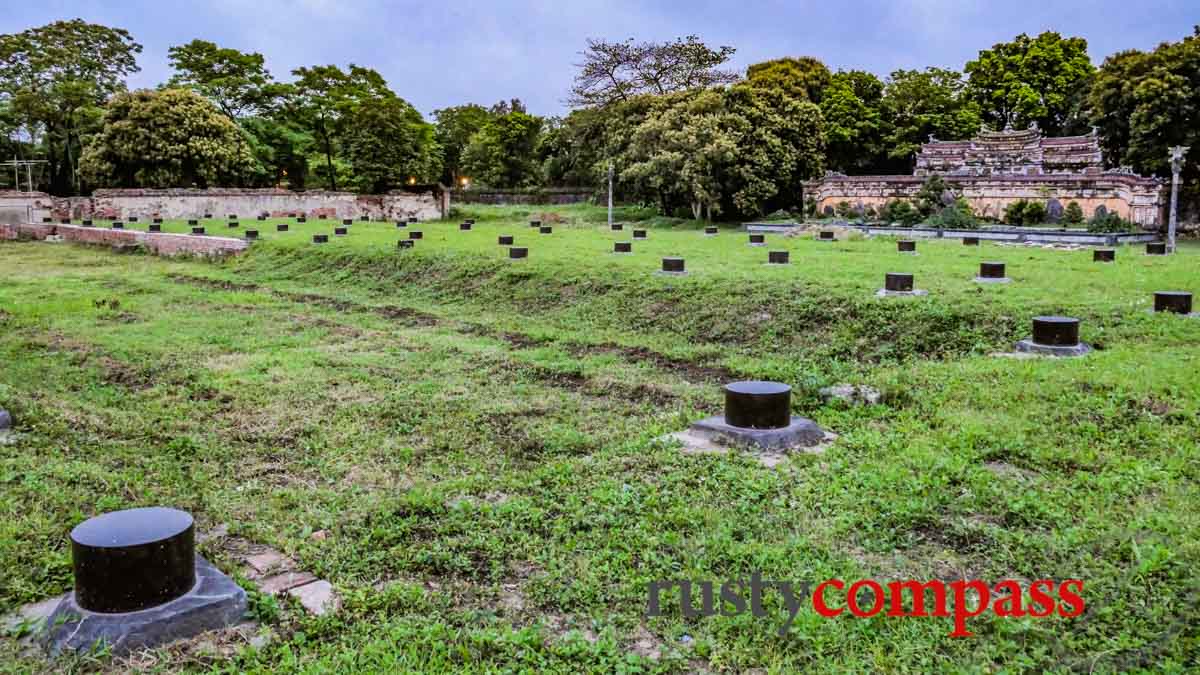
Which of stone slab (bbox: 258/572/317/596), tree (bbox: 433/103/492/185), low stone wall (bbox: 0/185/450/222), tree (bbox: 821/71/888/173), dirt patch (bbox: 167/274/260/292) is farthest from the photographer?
tree (bbox: 433/103/492/185)

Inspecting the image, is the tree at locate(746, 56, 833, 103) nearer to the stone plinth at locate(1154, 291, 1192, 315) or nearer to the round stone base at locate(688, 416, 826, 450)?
the stone plinth at locate(1154, 291, 1192, 315)

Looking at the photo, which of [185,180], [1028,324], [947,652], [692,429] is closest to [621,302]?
[1028,324]

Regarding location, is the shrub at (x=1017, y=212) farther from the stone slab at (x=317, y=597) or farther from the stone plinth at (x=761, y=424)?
the stone slab at (x=317, y=597)

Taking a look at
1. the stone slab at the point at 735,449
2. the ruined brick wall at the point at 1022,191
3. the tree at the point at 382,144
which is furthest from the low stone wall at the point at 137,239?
the ruined brick wall at the point at 1022,191

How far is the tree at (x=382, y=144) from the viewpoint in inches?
1606

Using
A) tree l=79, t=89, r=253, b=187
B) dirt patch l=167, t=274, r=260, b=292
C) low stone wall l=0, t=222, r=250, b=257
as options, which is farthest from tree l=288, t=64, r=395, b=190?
dirt patch l=167, t=274, r=260, b=292

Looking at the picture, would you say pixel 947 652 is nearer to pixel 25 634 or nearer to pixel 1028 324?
pixel 25 634

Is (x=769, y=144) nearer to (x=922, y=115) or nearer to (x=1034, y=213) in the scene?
(x=1034, y=213)

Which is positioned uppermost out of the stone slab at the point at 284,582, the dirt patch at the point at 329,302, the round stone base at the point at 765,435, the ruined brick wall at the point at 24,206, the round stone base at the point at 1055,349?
the ruined brick wall at the point at 24,206

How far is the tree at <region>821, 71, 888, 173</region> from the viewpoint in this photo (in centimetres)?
3838

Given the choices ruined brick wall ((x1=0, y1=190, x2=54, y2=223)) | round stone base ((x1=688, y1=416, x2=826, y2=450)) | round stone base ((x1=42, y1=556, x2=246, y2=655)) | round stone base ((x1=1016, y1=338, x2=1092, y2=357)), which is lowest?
round stone base ((x1=42, y1=556, x2=246, y2=655))

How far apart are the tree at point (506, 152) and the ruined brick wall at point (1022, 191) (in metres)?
21.9

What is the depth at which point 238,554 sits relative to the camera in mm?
4043

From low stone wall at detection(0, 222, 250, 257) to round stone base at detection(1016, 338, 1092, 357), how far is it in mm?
16973
